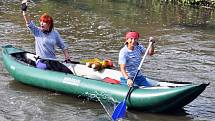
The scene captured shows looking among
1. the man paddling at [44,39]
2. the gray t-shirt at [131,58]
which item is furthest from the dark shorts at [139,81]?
the man paddling at [44,39]

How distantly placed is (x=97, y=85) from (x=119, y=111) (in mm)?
823

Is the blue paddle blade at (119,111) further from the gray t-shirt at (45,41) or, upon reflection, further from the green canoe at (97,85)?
the gray t-shirt at (45,41)

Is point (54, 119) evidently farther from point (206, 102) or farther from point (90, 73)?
point (206, 102)

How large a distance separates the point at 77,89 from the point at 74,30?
7.91m

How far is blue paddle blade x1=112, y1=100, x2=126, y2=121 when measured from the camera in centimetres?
754

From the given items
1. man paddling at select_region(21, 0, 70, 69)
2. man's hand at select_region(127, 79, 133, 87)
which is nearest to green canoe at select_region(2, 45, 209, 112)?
man's hand at select_region(127, 79, 133, 87)

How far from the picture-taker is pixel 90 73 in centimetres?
915

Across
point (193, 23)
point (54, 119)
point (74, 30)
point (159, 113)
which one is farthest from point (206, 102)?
point (193, 23)

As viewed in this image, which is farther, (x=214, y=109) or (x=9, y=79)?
(x=9, y=79)

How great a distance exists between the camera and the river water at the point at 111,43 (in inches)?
320

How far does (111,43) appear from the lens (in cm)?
Result: 1429

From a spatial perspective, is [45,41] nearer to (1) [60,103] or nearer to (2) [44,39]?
(2) [44,39]

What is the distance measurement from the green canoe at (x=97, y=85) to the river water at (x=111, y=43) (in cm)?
23

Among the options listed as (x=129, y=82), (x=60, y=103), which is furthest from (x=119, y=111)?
(x=60, y=103)
